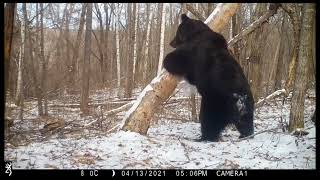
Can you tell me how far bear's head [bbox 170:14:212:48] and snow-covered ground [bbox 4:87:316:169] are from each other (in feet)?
6.25

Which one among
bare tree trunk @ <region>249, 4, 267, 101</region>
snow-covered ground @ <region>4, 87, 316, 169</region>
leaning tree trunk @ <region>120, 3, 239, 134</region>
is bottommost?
snow-covered ground @ <region>4, 87, 316, 169</region>

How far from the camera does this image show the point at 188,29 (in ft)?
26.2

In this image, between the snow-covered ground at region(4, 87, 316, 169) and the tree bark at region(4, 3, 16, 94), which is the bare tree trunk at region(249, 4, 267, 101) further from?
the tree bark at region(4, 3, 16, 94)

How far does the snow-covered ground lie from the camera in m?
5.50

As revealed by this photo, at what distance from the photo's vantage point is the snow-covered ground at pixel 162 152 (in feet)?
18.1

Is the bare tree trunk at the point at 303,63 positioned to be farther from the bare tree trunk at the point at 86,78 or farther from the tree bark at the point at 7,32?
the bare tree trunk at the point at 86,78

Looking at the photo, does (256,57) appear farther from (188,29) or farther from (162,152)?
(162,152)

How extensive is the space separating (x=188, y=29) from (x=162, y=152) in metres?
2.85

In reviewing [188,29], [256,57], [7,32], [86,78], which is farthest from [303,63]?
[86,78]

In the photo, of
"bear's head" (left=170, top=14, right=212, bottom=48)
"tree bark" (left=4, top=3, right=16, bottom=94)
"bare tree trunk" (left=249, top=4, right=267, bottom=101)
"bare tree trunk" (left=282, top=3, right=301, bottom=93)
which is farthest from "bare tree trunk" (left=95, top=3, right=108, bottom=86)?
"tree bark" (left=4, top=3, right=16, bottom=94)

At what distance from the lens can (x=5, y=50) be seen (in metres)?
5.29

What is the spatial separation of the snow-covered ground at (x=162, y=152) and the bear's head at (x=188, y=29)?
6.25ft

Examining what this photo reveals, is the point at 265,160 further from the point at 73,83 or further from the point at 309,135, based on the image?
the point at 73,83

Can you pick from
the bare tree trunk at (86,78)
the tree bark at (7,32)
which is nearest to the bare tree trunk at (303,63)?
the tree bark at (7,32)
